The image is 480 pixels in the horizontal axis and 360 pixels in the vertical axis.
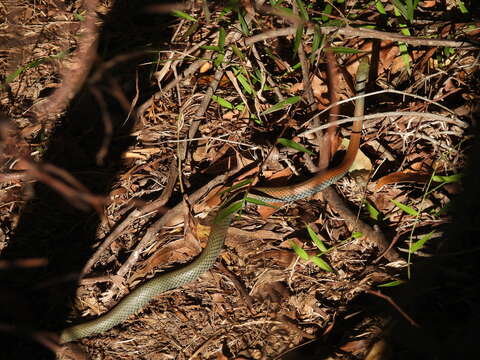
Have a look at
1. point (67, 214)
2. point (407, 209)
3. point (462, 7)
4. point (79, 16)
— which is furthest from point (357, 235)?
point (79, 16)

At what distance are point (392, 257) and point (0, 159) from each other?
3216 millimetres

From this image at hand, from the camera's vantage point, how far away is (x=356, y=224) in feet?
10.2

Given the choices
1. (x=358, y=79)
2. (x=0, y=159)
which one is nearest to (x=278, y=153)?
(x=358, y=79)

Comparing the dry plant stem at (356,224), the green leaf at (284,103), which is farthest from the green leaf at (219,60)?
the dry plant stem at (356,224)

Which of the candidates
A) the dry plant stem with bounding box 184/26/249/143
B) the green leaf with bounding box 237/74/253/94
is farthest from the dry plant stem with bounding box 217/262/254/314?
the green leaf with bounding box 237/74/253/94

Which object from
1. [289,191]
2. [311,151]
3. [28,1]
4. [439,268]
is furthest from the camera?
[28,1]

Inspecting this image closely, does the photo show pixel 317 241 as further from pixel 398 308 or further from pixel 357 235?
pixel 398 308

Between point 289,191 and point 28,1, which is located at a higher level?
point 28,1

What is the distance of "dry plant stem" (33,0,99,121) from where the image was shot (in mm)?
3955

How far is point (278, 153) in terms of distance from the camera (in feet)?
11.1

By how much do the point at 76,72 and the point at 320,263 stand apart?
2.80 m

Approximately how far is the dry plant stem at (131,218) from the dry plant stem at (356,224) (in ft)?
3.85

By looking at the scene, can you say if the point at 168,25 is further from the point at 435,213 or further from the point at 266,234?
the point at 435,213

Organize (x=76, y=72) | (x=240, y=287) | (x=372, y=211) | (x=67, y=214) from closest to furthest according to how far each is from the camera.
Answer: (x=240, y=287) → (x=372, y=211) → (x=67, y=214) → (x=76, y=72)
